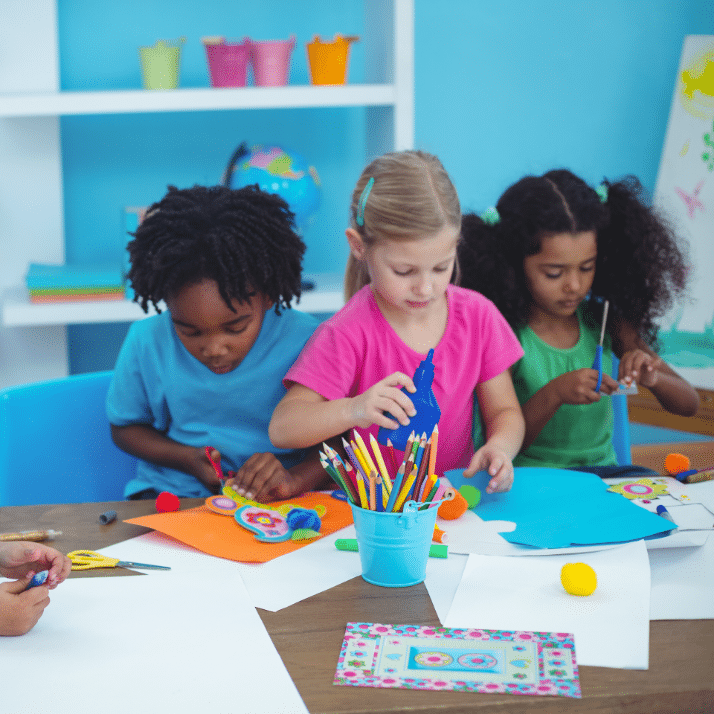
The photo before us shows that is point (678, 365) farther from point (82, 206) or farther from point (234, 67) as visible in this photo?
point (82, 206)

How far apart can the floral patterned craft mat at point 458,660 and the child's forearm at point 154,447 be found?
55 centimetres

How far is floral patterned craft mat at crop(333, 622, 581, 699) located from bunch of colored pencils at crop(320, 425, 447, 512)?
119 millimetres

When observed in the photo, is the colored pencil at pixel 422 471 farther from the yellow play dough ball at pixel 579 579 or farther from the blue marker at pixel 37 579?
the blue marker at pixel 37 579

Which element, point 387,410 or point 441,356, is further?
point 441,356

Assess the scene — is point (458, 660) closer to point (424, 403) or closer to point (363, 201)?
point (424, 403)

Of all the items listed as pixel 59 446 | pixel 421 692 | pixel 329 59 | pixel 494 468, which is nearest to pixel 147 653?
pixel 421 692

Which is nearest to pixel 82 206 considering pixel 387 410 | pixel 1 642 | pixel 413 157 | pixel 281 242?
pixel 281 242

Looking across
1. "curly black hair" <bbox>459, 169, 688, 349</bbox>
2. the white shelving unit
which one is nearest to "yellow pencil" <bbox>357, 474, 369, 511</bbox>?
"curly black hair" <bbox>459, 169, 688, 349</bbox>

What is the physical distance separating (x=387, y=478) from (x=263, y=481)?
0.30 meters

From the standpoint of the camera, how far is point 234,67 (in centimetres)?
198

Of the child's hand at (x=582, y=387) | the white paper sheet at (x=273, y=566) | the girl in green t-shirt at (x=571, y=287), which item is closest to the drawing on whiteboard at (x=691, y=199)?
the girl in green t-shirt at (x=571, y=287)

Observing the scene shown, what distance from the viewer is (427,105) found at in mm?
2441

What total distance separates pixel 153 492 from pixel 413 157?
0.61m

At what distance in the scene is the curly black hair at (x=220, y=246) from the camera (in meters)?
1.17
